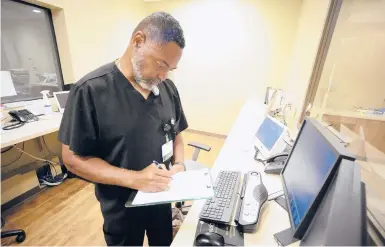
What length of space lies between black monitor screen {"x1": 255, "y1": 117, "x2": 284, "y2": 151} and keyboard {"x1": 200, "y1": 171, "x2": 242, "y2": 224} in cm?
37

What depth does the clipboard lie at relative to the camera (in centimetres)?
72

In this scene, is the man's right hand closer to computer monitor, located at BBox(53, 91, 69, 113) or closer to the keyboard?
the keyboard

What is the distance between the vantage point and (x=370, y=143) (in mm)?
1115

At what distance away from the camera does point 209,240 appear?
660mm

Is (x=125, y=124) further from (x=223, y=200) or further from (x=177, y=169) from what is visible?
(x=223, y=200)

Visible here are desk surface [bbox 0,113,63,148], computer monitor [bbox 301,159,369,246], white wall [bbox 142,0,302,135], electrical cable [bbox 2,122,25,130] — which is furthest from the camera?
white wall [bbox 142,0,302,135]

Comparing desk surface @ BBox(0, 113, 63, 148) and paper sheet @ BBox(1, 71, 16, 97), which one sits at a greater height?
paper sheet @ BBox(1, 71, 16, 97)

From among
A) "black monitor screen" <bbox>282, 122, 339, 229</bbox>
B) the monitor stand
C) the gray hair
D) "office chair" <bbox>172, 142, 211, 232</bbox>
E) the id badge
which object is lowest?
"office chair" <bbox>172, 142, 211, 232</bbox>

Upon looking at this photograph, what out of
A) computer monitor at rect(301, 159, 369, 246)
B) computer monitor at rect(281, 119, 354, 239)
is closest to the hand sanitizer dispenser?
computer monitor at rect(281, 119, 354, 239)

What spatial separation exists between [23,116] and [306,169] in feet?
7.99

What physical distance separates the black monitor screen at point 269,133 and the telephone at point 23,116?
86.4 inches

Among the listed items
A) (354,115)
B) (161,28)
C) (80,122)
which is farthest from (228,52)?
(80,122)

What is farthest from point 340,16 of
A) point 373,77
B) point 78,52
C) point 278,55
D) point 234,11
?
point 78,52

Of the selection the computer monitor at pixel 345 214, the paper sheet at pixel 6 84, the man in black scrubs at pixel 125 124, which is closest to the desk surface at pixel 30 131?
the paper sheet at pixel 6 84
